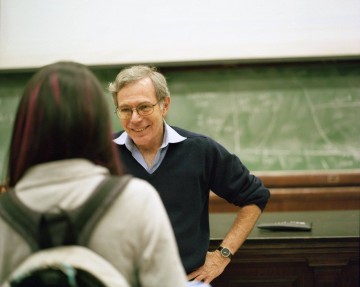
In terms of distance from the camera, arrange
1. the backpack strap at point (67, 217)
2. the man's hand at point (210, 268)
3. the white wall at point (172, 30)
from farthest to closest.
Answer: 1. the white wall at point (172, 30)
2. the man's hand at point (210, 268)
3. the backpack strap at point (67, 217)

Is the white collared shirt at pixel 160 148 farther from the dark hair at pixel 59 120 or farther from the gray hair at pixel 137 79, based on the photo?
the dark hair at pixel 59 120

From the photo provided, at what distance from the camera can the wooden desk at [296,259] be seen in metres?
1.60

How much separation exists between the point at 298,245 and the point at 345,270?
0.75ft

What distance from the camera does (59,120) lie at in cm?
77

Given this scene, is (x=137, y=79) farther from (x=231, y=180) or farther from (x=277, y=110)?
(x=277, y=110)

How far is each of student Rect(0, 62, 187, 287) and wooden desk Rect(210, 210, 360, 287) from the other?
906 mm

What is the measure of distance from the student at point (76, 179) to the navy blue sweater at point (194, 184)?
74 cm

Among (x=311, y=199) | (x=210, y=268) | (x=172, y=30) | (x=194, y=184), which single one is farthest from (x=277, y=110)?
(x=210, y=268)

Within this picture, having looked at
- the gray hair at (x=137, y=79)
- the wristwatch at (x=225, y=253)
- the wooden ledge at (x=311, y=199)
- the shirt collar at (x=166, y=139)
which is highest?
the gray hair at (x=137, y=79)

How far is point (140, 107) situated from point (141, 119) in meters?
0.05

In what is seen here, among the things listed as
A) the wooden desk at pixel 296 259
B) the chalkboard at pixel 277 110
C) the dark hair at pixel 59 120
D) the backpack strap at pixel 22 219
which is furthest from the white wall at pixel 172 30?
the backpack strap at pixel 22 219

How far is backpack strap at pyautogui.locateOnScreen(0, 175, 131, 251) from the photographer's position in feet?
2.43

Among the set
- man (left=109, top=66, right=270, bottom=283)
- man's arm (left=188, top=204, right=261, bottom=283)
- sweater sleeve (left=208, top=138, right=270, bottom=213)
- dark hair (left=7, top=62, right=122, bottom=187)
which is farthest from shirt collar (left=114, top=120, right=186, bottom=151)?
dark hair (left=7, top=62, right=122, bottom=187)

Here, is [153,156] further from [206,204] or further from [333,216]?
[333,216]
